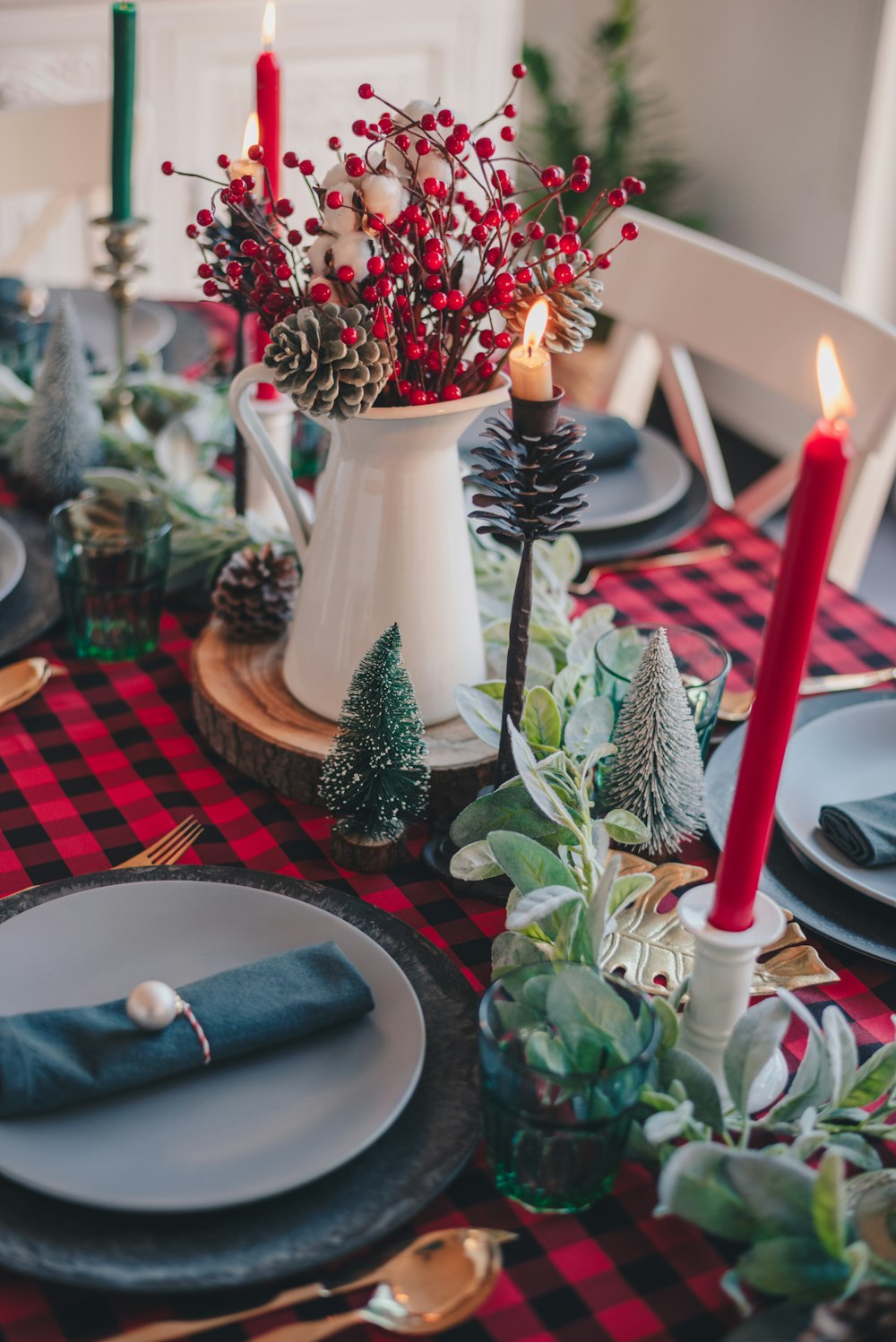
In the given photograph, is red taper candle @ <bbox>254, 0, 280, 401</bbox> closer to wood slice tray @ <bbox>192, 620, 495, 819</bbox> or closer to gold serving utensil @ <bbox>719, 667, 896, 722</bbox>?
wood slice tray @ <bbox>192, 620, 495, 819</bbox>

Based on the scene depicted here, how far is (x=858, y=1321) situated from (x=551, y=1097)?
0.14 meters

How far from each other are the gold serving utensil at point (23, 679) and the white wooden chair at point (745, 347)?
0.69 m

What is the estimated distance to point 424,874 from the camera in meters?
0.80

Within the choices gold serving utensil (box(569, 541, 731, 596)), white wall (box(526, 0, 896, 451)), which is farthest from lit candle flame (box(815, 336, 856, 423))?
white wall (box(526, 0, 896, 451))

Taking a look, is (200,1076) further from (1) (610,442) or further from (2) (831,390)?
(1) (610,442)

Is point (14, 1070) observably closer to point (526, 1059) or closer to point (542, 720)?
point (526, 1059)

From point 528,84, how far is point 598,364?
859 mm

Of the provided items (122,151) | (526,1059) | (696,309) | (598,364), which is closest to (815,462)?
(526,1059)

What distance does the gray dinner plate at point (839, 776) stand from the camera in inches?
30.5

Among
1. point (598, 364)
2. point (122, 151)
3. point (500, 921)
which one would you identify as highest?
point (122, 151)

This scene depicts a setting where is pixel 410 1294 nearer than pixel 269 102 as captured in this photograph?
Yes

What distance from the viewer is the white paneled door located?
8.75 feet

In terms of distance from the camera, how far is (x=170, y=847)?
805 millimetres

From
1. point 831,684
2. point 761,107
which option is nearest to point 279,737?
point 831,684
